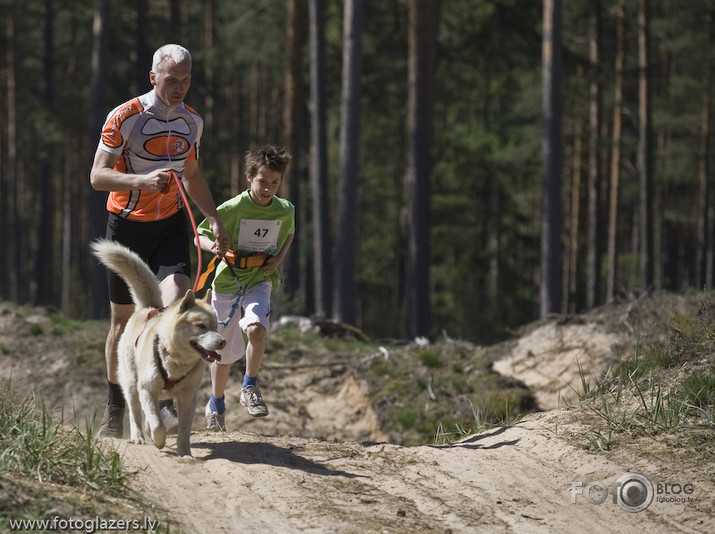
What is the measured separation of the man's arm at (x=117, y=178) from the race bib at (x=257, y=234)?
1.11m

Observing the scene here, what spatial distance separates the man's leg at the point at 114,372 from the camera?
6398mm

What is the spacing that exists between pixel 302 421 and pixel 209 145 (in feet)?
47.5

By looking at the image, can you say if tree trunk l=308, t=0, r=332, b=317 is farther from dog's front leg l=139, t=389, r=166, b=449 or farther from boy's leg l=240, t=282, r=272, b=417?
dog's front leg l=139, t=389, r=166, b=449

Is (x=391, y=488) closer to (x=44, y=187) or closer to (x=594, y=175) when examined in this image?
(x=594, y=175)

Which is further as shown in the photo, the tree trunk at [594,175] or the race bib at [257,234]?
the tree trunk at [594,175]

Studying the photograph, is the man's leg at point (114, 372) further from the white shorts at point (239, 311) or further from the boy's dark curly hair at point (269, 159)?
→ the boy's dark curly hair at point (269, 159)

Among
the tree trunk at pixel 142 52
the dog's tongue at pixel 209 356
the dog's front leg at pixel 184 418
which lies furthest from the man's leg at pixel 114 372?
the tree trunk at pixel 142 52

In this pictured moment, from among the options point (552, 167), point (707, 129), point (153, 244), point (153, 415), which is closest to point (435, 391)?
point (153, 244)

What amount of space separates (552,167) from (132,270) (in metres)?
12.2

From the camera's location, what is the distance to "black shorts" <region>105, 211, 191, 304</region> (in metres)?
6.21

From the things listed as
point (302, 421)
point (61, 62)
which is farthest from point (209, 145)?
point (61, 62)

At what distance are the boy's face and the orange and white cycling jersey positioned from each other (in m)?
0.55

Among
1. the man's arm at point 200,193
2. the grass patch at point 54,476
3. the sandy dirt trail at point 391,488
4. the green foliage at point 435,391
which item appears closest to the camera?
the grass patch at point 54,476

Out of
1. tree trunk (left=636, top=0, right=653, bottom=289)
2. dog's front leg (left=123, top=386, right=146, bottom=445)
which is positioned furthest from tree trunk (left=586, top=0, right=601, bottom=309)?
dog's front leg (left=123, top=386, right=146, bottom=445)
